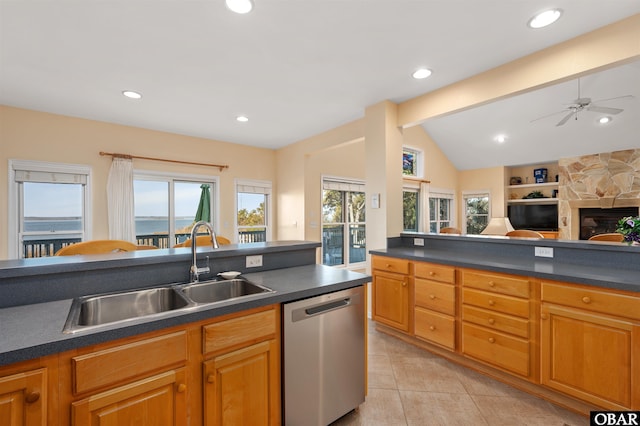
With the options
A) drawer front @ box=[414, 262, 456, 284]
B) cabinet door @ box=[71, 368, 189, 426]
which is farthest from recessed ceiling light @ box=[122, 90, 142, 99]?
drawer front @ box=[414, 262, 456, 284]

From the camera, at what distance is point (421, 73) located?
2660 millimetres

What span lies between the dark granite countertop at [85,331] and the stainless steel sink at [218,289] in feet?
0.23

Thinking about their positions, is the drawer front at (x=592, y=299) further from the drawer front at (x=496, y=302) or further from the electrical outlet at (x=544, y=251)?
the electrical outlet at (x=544, y=251)

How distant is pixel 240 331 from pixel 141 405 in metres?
0.45

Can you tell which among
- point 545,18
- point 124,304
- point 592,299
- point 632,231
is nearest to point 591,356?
point 592,299

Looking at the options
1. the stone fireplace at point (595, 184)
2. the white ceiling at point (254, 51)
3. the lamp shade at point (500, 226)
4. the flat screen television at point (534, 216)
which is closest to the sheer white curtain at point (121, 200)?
the white ceiling at point (254, 51)

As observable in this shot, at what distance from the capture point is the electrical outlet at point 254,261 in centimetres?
204

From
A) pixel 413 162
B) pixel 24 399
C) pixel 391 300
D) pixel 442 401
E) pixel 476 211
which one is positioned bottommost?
pixel 442 401

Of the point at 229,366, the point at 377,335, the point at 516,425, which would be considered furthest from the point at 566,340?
the point at 229,366

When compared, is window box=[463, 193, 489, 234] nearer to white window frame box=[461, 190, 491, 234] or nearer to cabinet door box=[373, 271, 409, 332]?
white window frame box=[461, 190, 491, 234]

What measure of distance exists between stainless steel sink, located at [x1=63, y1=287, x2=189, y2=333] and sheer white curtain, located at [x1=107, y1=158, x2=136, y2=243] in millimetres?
2951

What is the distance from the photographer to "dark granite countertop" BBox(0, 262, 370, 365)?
3.09 feet

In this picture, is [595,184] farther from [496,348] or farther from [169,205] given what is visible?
[169,205]

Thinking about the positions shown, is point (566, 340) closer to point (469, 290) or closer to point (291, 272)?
point (469, 290)
